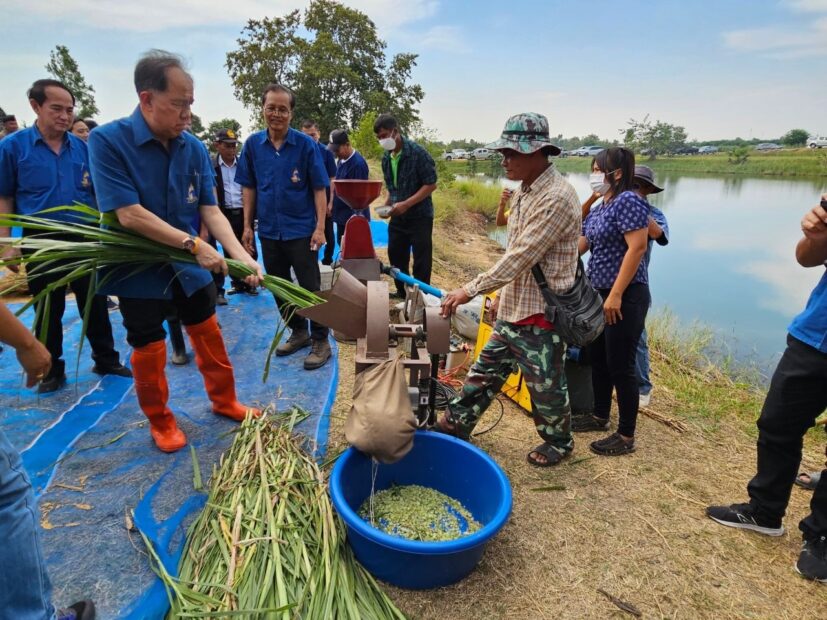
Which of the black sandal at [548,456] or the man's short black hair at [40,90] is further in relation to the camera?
the man's short black hair at [40,90]

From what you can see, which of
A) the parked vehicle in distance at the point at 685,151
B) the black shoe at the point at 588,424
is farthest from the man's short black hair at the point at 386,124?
the parked vehicle in distance at the point at 685,151

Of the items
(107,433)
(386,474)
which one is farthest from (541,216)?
(107,433)

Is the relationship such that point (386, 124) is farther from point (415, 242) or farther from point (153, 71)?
point (153, 71)

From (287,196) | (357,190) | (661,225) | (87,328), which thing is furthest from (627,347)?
(87,328)

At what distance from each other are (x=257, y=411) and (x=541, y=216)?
74.9 inches

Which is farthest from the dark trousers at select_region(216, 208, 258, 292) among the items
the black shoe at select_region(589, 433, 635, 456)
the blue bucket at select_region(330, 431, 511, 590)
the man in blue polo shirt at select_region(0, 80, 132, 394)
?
the black shoe at select_region(589, 433, 635, 456)

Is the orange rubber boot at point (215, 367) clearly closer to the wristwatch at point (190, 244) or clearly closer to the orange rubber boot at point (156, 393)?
the orange rubber boot at point (156, 393)

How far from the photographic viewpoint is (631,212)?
2367 mm

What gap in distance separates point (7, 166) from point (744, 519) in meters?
4.36

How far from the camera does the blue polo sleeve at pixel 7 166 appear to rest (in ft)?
8.77

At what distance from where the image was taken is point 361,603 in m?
1.58

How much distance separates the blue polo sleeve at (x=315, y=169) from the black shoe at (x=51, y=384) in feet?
6.77

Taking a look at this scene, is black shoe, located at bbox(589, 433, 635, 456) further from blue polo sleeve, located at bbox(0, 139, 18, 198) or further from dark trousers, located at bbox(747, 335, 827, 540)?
blue polo sleeve, located at bbox(0, 139, 18, 198)

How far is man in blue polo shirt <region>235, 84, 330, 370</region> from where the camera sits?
3191mm
